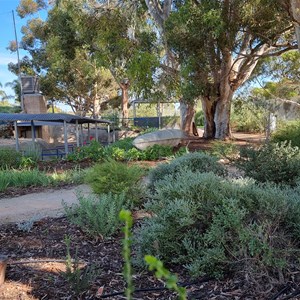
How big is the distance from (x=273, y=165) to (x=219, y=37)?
713cm

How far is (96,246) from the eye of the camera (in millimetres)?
3309

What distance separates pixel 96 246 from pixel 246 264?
57.7 inches

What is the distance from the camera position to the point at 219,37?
10688 mm

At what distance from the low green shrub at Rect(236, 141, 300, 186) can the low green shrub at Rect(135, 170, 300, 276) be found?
1.61 meters

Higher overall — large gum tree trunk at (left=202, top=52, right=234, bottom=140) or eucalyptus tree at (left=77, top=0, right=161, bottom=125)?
eucalyptus tree at (left=77, top=0, right=161, bottom=125)

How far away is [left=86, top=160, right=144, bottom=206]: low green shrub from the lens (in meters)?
4.75

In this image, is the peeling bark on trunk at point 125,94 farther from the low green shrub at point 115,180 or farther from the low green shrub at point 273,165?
the low green shrub at point 273,165

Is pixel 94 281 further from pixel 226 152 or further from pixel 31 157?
pixel 31 157

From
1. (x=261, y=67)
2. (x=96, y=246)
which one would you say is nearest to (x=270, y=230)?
(x=96, y=246)

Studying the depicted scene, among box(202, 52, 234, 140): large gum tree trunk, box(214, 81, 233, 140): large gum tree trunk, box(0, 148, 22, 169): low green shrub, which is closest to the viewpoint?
box(0, 148, 22, 169): low green shrub

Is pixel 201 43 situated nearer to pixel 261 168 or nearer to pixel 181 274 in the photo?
pixel 261 168

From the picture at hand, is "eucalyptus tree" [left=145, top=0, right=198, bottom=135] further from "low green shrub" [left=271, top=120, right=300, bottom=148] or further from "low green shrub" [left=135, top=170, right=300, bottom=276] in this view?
"low green shrub" [left=135, top=170, right=300, bottom=276]

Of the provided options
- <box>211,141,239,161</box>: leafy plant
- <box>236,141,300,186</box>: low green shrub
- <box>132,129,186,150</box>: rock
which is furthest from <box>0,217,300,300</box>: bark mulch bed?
<box>132,129,186,150</box>: rock

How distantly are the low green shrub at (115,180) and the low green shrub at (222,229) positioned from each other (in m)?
1.73
